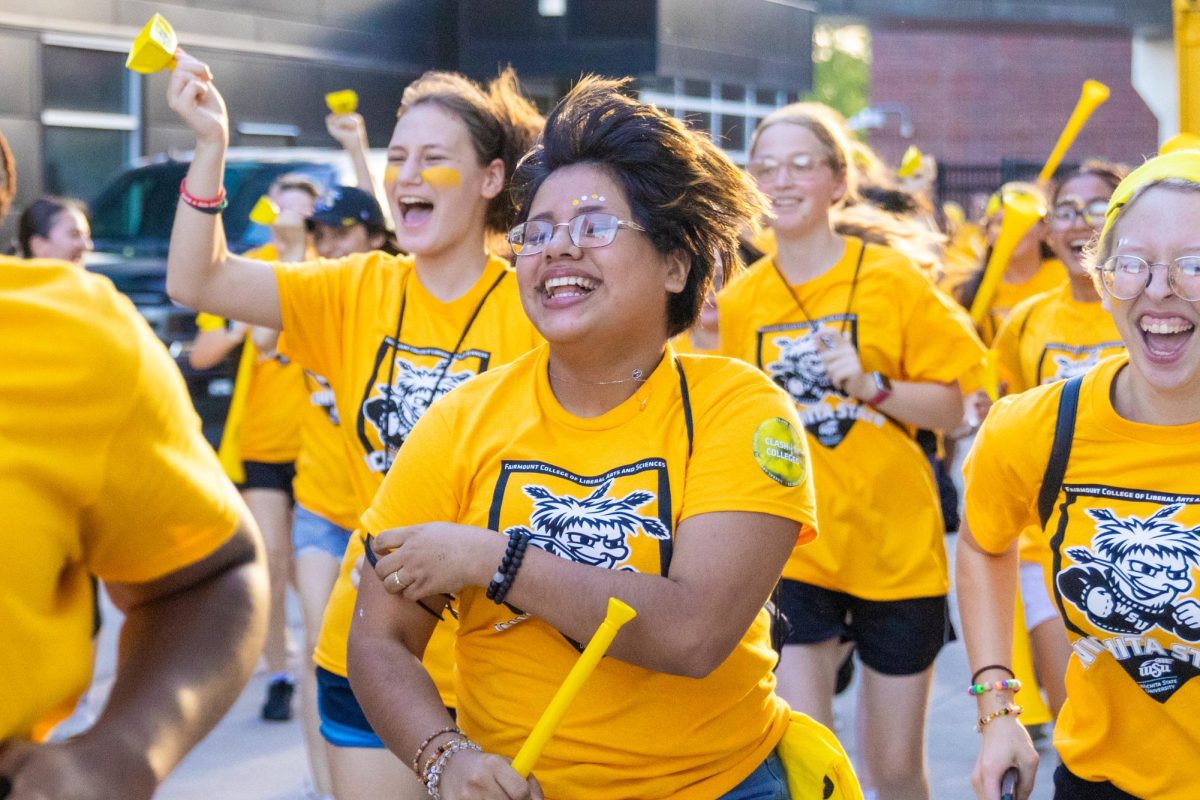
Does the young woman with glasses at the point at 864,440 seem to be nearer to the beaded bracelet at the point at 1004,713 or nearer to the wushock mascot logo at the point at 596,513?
the beaded bracelet at the point at 1004,713

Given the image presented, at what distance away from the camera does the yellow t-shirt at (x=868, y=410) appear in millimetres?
4934

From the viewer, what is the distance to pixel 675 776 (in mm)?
2738

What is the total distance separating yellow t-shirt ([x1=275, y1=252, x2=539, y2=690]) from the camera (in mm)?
4051

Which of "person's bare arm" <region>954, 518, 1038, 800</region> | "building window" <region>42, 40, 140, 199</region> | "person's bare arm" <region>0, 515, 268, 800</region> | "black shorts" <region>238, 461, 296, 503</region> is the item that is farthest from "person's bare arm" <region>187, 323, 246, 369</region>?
"building window" <region>42, 40, 140, 199</region>

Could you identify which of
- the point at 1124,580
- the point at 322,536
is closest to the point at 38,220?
the point at 322,536

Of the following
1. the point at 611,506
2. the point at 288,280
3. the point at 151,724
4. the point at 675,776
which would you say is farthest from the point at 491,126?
the point at 151,724

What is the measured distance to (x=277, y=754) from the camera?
6.48 metres

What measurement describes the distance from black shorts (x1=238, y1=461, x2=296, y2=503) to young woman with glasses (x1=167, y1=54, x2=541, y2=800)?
9.11ft

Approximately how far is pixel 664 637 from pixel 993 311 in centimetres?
611

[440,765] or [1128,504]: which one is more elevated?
[1128,504]

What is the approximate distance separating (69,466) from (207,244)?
2460mm

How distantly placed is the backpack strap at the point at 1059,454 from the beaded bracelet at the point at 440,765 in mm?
1204

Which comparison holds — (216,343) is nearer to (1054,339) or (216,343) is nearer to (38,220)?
(38,220)

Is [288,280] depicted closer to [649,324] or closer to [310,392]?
[649,324]
